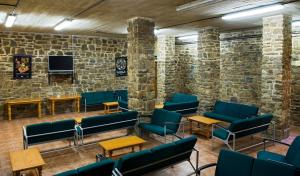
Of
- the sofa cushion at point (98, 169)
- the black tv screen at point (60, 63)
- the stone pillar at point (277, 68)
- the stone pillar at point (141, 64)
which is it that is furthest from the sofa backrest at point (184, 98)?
the sofa cushion at point (98, 169)

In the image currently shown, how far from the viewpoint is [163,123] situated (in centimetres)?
644

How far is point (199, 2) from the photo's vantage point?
495 cm

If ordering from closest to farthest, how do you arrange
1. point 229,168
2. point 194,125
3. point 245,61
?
1. point 229,168
2. point 194,125
3. point 245,61

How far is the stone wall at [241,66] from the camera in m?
9.25

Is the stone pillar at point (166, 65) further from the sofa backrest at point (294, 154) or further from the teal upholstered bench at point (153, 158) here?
the sofa backrest at point (294, 154)

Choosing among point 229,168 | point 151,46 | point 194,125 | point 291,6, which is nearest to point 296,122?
point 194,125

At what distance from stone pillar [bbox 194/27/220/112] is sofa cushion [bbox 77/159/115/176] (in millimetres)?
5964

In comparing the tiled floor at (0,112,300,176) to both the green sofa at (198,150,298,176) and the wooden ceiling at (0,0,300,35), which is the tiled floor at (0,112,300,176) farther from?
the wooden ceiling at (0,0,300,35)

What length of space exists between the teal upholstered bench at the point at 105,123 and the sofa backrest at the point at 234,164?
3125 millimetres

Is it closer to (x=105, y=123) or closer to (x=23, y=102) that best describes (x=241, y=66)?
(x=105, y=123)

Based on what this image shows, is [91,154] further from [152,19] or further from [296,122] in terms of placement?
[296,122]

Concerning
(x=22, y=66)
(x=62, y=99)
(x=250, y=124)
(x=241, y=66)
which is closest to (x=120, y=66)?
(x=62, y=99)

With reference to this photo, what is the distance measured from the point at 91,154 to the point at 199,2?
4082 millimetres

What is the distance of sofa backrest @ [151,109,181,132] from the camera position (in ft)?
20.2
